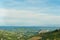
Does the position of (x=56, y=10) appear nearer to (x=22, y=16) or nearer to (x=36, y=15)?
(x=36, y=15)

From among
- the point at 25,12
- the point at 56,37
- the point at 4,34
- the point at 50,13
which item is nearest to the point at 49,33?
the point at 56,37

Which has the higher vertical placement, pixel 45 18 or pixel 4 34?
pixel 45 18

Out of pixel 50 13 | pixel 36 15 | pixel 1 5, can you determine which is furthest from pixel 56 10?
pixel 1 5

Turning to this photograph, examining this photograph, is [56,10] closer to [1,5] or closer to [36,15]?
[36,15]

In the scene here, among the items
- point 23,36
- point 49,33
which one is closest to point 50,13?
point 49,33

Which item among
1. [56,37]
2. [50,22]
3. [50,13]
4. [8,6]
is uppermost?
[8,6]

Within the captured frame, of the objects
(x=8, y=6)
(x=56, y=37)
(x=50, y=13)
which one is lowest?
(x=56, y=37)

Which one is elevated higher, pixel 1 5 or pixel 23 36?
pixel 1 5
